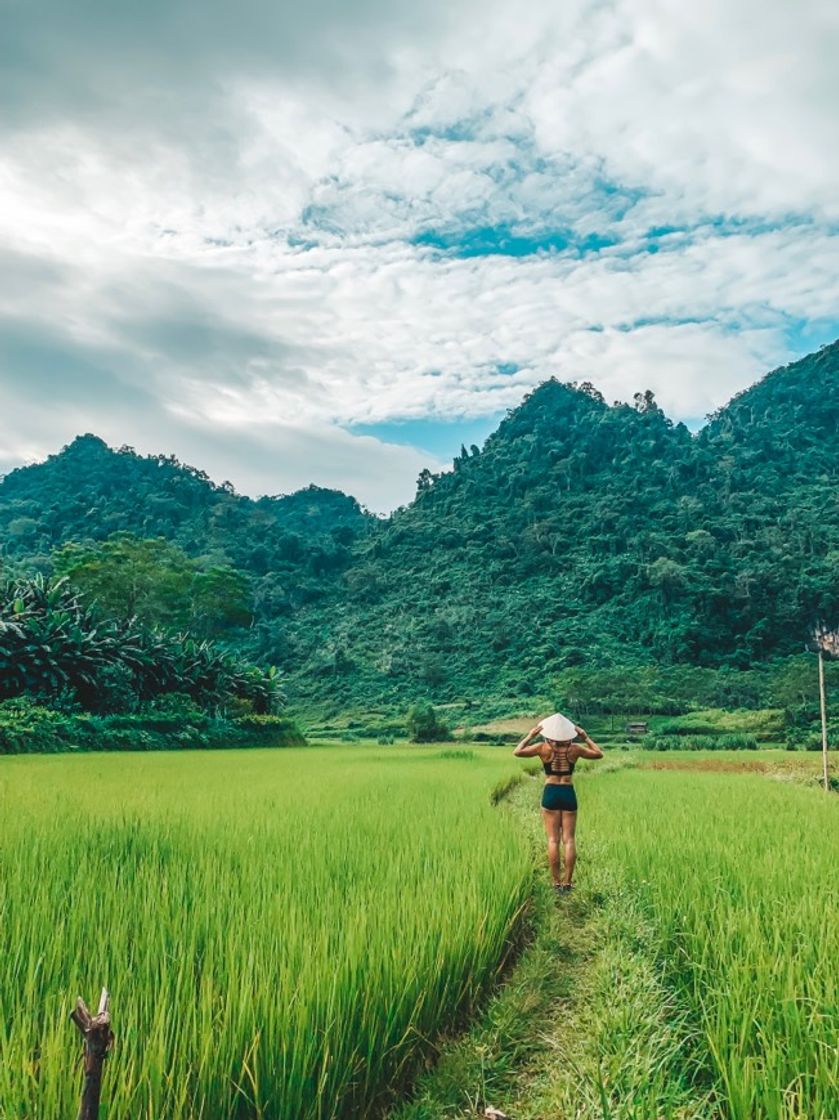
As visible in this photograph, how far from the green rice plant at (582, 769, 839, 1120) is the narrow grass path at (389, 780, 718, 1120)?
0.14 m

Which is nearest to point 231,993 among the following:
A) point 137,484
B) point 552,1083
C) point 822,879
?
point 552,1083

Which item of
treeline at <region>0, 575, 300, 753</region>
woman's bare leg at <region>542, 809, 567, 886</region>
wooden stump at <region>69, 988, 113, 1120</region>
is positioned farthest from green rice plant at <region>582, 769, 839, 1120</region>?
treeline at <region>0, 575, 300, 753</region>

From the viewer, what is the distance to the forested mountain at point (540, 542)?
50219mm

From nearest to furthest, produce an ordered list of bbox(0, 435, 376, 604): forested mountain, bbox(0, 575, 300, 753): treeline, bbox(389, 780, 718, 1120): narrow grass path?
bbox(389, 780, 718, 1120): narrow grass path < bbox(0, 575, 300, 753): treeline < bbox(0, 435, 376, 604): forested mountain

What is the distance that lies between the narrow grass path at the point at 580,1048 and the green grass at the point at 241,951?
0.16m

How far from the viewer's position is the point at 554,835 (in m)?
5.62

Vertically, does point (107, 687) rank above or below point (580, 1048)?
above

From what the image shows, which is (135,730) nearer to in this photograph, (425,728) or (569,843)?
(425,728)

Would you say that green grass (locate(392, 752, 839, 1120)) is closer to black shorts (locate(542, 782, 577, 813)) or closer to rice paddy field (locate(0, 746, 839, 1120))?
rice paddy field (locate(0, 746, 839, 1120))

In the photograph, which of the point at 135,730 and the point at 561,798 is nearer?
the point at 561,798

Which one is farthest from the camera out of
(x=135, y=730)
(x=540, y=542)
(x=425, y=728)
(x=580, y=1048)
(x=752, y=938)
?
(x=540, y=542)

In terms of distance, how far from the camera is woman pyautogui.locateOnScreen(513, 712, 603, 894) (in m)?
5.57

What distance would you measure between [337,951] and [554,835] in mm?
3318

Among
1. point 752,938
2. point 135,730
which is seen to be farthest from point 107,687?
point 752,938
